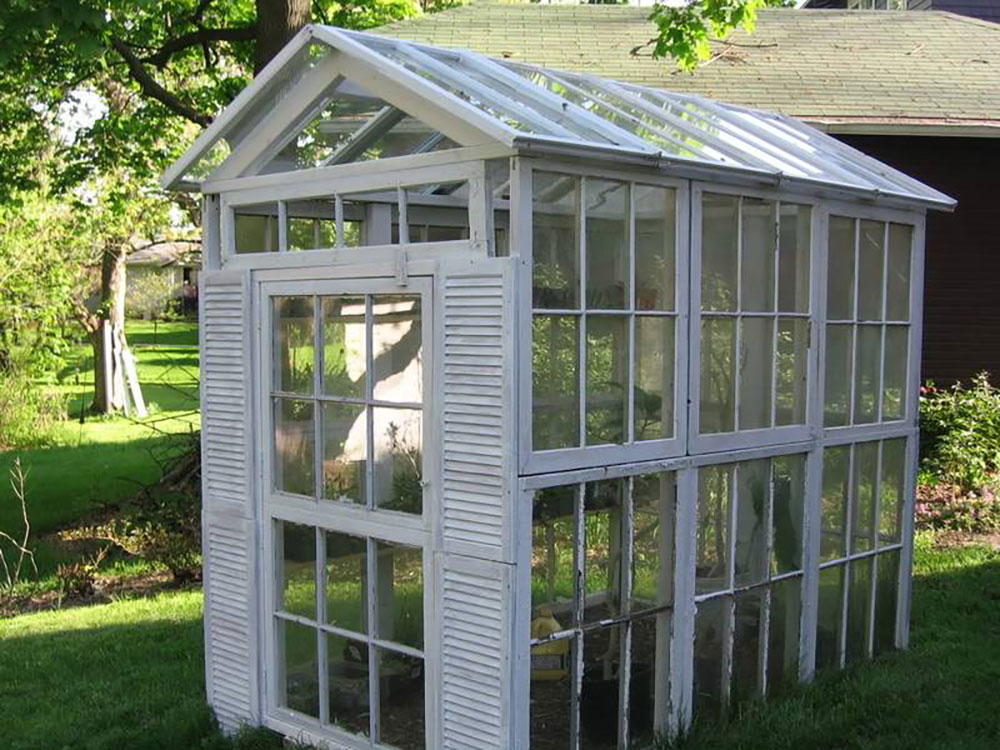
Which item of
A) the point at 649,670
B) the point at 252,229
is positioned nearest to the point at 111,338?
the point at 252,229

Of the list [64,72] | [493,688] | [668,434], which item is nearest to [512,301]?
[668,434]

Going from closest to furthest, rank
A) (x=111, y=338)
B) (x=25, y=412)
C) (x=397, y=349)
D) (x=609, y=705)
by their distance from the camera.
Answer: (x=397, y=349) < (x=609, y=705) < (x=25, y=412) < (x=111, y=338)

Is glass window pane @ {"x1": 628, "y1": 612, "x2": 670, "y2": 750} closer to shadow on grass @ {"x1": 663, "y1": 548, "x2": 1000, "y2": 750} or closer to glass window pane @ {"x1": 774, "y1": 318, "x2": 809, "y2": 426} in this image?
shadow on grass @ {"x1": 663, "y1": 548, "x2": 1000, "y2": 750}

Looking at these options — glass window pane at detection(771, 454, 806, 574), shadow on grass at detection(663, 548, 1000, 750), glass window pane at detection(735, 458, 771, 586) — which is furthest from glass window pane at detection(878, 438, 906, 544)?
glass window pane at detection(735, 458, 771, 586)

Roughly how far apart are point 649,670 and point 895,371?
2.35 m

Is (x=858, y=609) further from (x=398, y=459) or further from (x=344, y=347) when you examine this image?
(x=344, y=347)

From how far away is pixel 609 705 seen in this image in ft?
14.3

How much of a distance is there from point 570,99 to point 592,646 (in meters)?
2.38

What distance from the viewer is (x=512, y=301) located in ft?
12.2

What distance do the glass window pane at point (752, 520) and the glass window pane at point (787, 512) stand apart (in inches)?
2.8

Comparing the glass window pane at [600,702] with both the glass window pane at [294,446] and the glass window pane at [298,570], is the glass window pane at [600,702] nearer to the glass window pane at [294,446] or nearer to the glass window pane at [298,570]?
the glass window pane at [298,570]

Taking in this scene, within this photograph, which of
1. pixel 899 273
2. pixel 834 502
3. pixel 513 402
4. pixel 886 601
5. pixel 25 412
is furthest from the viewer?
pixel 25 412

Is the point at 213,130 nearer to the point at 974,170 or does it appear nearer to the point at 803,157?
the point at 803,157

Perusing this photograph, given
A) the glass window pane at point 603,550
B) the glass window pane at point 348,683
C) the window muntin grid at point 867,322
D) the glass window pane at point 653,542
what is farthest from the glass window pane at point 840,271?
the glass window pane at point 348,683
